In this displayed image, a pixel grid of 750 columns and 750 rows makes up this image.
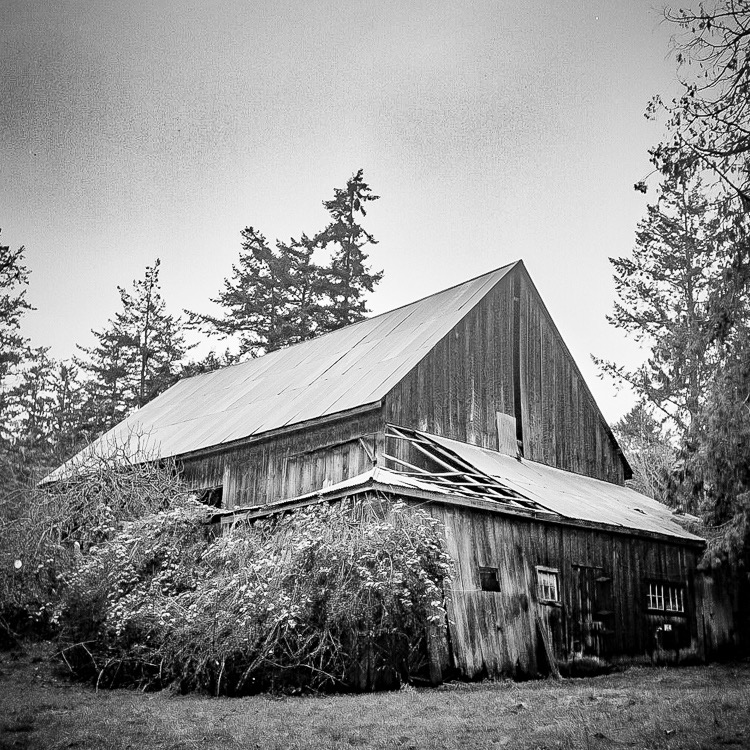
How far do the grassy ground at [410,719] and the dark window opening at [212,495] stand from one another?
8.50 meters

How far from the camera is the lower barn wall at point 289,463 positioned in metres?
17.7

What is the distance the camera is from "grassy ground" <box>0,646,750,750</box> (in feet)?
26.8

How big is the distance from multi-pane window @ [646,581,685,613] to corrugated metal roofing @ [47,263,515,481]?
22.1 ft

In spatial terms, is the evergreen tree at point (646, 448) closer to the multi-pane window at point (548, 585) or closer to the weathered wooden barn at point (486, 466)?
the weathered wooden barn at point (486, 466)

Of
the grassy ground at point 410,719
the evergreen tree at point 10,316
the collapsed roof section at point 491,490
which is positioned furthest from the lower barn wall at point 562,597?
the evergreen tree at point 10,316

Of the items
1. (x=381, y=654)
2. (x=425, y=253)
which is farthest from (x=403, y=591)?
(x=425, y=253)

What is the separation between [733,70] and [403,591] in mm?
7744

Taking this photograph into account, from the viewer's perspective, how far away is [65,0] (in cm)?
2383

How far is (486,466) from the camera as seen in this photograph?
17375 mm

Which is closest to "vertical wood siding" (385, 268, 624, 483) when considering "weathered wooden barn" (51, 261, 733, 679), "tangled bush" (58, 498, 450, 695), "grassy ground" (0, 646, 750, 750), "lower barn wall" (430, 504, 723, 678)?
"weathered wooden barn" (51, 261, 733, 679)

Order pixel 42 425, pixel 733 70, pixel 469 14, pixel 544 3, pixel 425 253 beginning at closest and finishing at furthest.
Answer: pixel 733 70, pixel 544 3, pixel 469 14, pixel 425 253, pixel 42 425

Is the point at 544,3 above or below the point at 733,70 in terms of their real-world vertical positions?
above

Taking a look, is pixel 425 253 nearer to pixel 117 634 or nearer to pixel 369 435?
pixel 369 435

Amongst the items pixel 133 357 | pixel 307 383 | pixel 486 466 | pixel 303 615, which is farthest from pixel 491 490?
pixel 133 357
